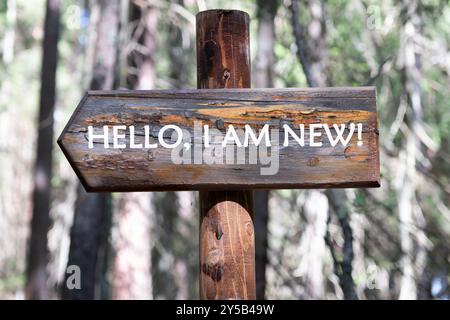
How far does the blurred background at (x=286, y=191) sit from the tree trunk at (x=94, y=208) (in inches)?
0.7

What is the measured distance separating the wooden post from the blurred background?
9.66 ft

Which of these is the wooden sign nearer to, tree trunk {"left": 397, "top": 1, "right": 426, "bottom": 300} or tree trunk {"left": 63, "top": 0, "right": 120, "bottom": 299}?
tree trunk {"left": 397, "top": 1, "right": 426, "bottom": 300}

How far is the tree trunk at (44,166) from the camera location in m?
12.9

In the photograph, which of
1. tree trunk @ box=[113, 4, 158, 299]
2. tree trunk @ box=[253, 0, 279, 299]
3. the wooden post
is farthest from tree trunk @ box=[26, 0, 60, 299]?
the wooden post

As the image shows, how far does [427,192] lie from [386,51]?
2149 mm

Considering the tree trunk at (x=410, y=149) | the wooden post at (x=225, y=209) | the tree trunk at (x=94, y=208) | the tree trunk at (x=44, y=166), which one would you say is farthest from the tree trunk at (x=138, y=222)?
the wooden post at (x=225, y=209)

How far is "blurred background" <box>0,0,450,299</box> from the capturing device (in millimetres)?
8180

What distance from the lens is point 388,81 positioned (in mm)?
10266

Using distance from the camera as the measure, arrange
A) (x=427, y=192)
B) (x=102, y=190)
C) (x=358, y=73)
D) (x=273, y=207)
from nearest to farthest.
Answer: (x=102, y=190) < (x=358, y=73) < (x=427, y=192) < (x=273, y=207)

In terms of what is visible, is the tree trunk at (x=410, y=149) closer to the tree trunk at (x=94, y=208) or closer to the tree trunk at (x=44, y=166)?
the tree trunk at (x=94, y=208)

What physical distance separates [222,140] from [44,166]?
1077 cm
